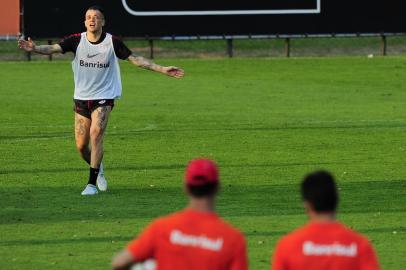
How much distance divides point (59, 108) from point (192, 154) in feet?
25.8

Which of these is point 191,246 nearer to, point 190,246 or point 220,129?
point 190,246

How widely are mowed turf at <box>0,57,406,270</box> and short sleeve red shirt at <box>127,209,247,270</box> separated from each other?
479 centimetres

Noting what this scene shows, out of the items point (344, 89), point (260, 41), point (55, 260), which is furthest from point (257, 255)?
point (260, 41)

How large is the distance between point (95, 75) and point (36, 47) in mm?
789

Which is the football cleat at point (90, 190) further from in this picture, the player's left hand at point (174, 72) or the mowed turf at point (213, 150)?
the player's left hand at point (174, 72)

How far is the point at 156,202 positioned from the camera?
51.4ft

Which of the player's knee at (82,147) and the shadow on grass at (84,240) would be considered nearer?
the shadow on grass at (84,240)

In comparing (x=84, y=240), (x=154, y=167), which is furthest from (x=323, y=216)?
(x=154, y=167)

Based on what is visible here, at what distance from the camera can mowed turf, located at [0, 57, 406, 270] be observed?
13555 mm

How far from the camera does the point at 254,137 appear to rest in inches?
917

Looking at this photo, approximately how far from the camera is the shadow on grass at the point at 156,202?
48.2 feet

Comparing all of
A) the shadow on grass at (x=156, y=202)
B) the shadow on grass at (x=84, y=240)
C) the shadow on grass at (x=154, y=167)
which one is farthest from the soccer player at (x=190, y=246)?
the shadow on grass at (x=154, y=167)

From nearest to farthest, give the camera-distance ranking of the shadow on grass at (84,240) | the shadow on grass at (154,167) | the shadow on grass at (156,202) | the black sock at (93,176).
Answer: the shadow on grass at (84,240) < the shadow on grass at (156,202) < the black sock at (93,176) < the shadow on grass at (154,167)

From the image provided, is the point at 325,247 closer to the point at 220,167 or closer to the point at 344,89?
the point at 220,167
